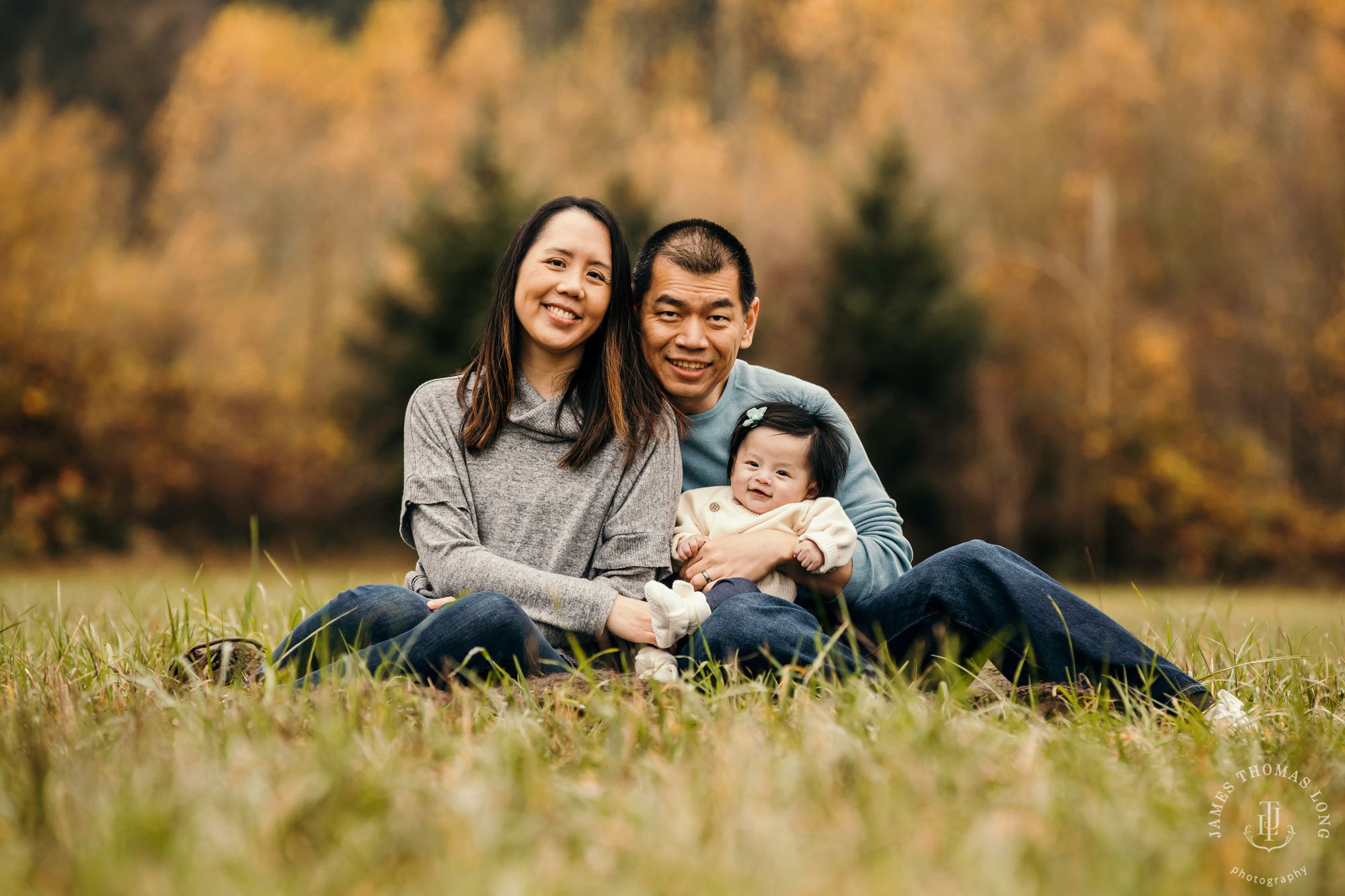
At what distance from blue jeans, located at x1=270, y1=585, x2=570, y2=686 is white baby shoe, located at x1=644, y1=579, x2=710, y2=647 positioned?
25 cm

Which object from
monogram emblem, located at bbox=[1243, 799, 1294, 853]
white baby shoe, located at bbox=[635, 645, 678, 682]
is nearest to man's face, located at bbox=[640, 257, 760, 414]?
white baby shoe, located at bbox=[635, 645, 678, 682]

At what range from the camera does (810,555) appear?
107 inches

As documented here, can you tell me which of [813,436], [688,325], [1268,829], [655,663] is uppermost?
[688,325]

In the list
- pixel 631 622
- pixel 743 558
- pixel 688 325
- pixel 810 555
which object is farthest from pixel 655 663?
pixel 688 325

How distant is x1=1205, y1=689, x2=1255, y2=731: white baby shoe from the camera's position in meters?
2.20

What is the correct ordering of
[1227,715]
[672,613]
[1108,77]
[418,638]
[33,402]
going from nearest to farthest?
[1227,715] < [418,638] < [672,613] < [33,402] < [1108,77]

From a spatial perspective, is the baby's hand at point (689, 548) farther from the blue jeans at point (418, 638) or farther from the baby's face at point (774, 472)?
the blue jeans at point (418, 638)

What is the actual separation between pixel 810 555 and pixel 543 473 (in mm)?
762

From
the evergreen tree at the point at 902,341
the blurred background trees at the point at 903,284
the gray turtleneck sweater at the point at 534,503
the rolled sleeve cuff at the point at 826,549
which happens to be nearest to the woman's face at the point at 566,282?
the gray turtleneck sweater at the point at 534,503

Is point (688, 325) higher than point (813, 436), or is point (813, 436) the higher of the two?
point (688, 325)

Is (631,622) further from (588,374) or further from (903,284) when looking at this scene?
(903,284)

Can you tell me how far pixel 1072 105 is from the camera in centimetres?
1603

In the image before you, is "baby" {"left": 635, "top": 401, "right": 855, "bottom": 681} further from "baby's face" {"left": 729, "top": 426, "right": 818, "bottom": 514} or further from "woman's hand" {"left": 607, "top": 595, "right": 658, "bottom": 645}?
"woman's hand" {"left": 607, "top": 595, "right": 658, "bottom": 645}

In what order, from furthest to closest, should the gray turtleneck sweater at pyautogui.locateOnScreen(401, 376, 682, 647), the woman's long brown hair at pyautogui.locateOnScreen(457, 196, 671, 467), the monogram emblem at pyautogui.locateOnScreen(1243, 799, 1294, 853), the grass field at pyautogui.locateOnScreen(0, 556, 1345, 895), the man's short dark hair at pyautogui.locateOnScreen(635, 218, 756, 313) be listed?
the man's short dark hair at pyautogui.locateOnScreen(635, 218, 756, 313), the woman's long brown hair at pyautogui.locateOnScreen(457, 196, 671, 467), the gray turtleneck sweater at pyautogui.locateOnScreen(401, 376, 682, 647), the monogram emblem at pyautogui.locateOnScreen(1243, 799, 1294, 853), the grass field at pyautogui.locateOnScreen(0, 556, 1345, 895)
